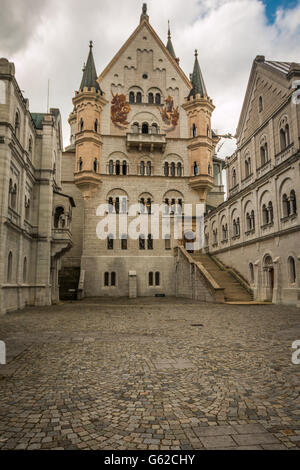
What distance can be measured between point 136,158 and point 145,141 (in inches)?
89.5

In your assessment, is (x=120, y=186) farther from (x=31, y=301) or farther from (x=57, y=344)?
(x=57, y=344)

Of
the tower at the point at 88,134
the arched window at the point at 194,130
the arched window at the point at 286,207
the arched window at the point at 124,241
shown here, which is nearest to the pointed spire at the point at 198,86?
the arched window at the point at 194,130

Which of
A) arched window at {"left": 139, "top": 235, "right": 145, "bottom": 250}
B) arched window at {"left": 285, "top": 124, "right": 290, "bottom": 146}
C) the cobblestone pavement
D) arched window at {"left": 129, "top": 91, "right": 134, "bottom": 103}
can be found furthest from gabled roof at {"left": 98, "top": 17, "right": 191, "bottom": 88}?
the cobblestone pavement

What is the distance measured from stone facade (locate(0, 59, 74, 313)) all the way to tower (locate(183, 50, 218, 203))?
1628cm

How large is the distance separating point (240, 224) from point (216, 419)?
1116 inches

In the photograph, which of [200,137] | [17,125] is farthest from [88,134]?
[17,125]

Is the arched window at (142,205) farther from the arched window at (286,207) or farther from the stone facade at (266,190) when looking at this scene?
the arched window at (286,207)

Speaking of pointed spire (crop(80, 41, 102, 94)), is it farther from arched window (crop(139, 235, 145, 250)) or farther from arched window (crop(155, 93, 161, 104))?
arched window (crop(139, 235, 145, 250))

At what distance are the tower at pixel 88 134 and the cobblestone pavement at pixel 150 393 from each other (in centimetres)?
2862

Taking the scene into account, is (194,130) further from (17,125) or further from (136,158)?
(17,125)

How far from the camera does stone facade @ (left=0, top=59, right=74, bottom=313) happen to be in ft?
62.7

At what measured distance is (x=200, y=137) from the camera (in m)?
39.6

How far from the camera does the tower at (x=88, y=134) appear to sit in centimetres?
3738

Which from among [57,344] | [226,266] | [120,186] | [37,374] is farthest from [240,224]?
[37,374]
